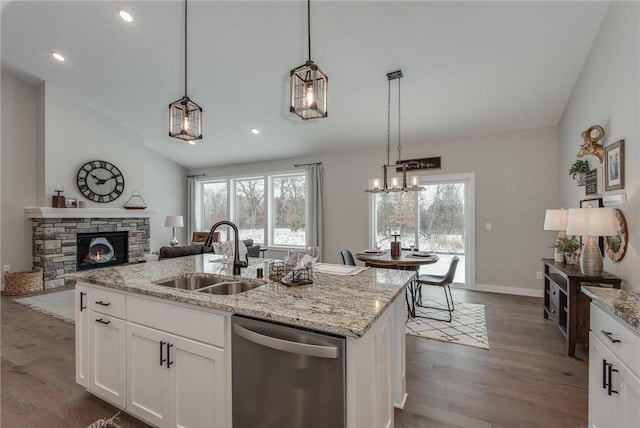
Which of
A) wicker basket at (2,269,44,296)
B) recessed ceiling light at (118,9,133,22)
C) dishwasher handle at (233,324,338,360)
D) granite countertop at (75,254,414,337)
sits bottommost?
wicker basket at (2,269,44,296)

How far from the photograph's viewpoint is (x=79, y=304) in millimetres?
2010

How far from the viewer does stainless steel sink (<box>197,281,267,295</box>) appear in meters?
1.88

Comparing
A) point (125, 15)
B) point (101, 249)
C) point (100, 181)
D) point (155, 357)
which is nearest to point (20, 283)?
point (101, 249)

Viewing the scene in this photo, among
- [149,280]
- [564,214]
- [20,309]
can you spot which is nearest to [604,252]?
[564,214]

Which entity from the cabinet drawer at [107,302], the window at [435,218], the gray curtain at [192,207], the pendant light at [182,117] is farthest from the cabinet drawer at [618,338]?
the gray curtain at [192,207]

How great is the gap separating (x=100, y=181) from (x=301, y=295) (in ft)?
20.1

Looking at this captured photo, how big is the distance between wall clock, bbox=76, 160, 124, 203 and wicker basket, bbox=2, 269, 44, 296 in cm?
162

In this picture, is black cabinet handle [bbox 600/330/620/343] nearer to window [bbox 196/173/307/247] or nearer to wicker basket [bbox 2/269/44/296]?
window [bbox 196/173/307/247]

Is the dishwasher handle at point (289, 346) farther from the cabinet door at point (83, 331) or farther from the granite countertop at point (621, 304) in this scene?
the cabinet door at point (83, 331)

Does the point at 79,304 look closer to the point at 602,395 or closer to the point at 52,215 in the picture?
the point at 602,395

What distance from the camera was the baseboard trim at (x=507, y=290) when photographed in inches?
182

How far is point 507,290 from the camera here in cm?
479

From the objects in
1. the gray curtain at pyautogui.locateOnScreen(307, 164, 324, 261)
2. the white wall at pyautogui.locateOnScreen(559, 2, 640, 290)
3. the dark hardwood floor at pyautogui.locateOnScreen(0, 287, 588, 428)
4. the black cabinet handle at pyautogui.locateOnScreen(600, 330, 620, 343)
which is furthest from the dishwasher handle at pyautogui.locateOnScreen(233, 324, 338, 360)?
the gray curtain at pyautogui.locateOnScreen(307, 164, 324, 261)

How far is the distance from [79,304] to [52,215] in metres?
4.26
